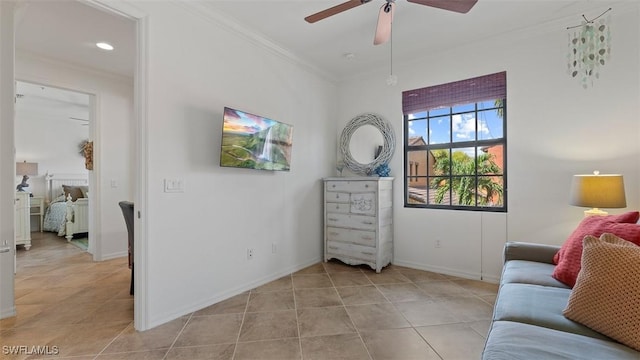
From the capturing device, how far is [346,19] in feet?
8.45

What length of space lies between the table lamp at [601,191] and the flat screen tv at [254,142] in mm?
2661

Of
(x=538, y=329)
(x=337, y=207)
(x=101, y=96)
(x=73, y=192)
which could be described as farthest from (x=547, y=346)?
(x=73, y=192)

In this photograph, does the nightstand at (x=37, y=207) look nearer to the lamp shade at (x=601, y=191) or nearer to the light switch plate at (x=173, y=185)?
the light switch plate at (x=173, y=185)

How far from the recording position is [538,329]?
1.15 m

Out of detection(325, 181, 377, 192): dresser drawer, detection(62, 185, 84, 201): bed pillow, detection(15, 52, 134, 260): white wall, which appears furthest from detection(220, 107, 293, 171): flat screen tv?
detection(62, 185, 84, 201): bed pillow

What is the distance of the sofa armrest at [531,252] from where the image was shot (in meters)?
2.01

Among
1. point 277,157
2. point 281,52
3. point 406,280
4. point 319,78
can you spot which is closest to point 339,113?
point 319,78

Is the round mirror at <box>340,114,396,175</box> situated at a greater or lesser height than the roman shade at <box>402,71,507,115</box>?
lesser

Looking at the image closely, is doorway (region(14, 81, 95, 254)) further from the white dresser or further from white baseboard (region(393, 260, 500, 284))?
white baseboard (region(393, 260, 500, 284))

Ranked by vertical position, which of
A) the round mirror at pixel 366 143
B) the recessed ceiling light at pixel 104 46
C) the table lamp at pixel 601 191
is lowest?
the table lamp at pixel 601 191

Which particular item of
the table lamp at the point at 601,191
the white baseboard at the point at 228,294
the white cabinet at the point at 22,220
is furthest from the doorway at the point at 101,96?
the table lamp at the point at 601,191

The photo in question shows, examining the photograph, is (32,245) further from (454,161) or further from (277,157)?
(454,161)

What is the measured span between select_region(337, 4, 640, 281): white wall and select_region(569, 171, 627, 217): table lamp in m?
0.45

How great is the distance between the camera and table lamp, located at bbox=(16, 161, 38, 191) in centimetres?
544
